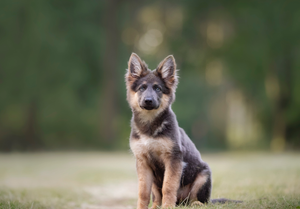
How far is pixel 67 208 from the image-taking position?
277 inches

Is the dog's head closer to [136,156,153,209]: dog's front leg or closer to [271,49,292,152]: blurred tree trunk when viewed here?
[136,156,153,209]: dog's front leg

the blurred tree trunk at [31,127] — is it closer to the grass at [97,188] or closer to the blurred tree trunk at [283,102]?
the grass at [97,188]

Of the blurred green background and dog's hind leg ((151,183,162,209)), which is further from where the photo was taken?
the blurred green background

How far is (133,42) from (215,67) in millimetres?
7067

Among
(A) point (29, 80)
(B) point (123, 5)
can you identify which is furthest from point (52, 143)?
(B) point (123, 5)

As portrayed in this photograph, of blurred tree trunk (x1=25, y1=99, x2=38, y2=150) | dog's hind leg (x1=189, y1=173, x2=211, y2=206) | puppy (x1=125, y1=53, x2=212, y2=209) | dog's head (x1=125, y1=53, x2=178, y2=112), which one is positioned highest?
dog's head (x1=125, y1=53, x2=178, y2=112)

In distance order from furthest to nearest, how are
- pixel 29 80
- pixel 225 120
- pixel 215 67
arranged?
pixel 225 120 → pixel 215 67 → pixel 29 80

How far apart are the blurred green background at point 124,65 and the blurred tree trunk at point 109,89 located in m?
0.07

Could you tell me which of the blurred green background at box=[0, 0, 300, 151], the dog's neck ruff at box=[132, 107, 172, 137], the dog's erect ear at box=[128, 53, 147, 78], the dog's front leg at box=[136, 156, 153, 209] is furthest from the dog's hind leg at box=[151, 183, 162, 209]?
the blurred green background at box=[0, 0, 300, 151]

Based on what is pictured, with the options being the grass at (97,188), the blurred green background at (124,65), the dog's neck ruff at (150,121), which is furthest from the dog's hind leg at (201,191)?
the blurred green background at (124,65)

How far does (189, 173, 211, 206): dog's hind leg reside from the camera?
6105 millimetres

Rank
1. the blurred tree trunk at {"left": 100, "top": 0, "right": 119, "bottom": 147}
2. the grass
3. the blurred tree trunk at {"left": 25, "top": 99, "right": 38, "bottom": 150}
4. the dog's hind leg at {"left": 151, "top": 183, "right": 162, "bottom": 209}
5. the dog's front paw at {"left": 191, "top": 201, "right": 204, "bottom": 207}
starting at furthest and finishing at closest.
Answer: the blurred tree trunk at {"left": 100, "top": 0, "right": 119, "bottom": 147}
the blurred tree trunk at {"left": 25, "top": 99, "right": 38, "bottom": 150}
the grass
the dog's hind leg at {"left": 151, "top": 183, "right": 162, "bottom": 209}
the dog's front paw at {"left": 191, "top": 201, "right": 204, "bottom": 207}

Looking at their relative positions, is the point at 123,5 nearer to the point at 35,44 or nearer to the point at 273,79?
the point at 35,44

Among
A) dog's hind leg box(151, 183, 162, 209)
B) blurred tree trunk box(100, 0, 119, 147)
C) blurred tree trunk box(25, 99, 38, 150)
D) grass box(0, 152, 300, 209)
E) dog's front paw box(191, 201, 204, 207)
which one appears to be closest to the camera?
dog's front paw box(191, 201, 204, 207)
